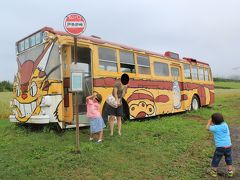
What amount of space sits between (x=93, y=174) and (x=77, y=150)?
1.16m

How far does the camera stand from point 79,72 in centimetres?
725

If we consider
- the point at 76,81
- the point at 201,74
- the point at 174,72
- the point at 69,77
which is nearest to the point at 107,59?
the point at 69,77

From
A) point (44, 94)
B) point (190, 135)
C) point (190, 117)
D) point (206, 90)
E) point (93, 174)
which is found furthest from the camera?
point (206, 90)

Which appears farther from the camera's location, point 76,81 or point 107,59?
point 107,59

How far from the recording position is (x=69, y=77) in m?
9.34

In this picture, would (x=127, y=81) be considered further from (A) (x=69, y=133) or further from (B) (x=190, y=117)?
(B) (x=190, y=117)

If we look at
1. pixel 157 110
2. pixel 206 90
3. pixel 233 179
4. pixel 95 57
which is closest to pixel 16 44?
pixel 95 57

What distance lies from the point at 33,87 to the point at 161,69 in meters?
6.28

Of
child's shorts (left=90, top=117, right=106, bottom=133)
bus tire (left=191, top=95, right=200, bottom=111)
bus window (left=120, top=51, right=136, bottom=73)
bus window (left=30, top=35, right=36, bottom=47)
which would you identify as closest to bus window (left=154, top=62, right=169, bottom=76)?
bus window (left=120, top=51, right=136, bottom=73)

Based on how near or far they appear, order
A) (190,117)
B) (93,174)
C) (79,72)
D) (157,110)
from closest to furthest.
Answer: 1. (93,174)
2. (79,72)
3. (157,110)
4. (190,117)

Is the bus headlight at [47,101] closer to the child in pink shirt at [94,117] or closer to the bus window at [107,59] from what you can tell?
the child in pink shirt at [94,117]

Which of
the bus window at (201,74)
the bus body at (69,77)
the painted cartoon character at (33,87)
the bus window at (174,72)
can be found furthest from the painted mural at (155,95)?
the painted cartoon character at (33,87)

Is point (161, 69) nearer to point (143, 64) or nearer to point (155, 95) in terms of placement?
point (155, 95)

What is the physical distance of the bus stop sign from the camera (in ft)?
23.2
